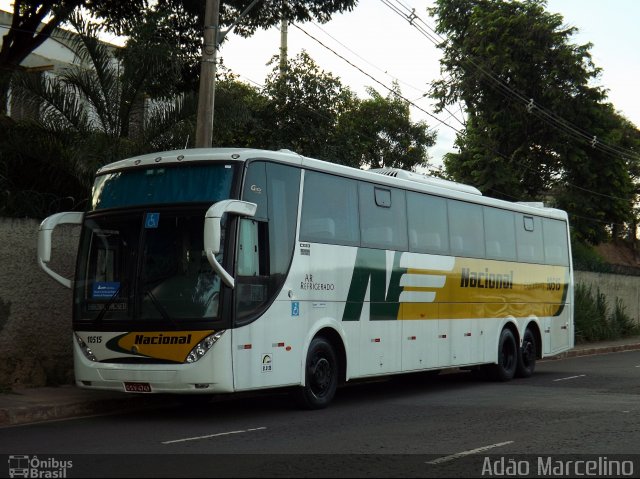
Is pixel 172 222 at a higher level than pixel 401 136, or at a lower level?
lower

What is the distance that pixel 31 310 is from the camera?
1382 cm

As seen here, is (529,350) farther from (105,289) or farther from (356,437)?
(105,289)

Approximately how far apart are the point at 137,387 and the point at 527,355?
9.98 metres

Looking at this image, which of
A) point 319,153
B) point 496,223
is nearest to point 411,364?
point 496,223

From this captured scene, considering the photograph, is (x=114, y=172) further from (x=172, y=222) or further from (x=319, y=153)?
(x=319, y=153)

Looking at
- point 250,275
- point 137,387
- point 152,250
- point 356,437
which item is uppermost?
point 152,250

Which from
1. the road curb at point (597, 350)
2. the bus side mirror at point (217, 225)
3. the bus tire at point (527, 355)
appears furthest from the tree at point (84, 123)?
the road curb at point (597, 350)

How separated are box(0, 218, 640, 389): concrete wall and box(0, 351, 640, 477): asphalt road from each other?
2.29 metres

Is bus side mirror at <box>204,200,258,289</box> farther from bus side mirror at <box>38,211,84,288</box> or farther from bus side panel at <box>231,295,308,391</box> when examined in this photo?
bus side mirror at <box>38,211,84,288</box>

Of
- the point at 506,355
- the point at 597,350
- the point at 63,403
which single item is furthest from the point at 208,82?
the point at 597,350

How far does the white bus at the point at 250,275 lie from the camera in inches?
425

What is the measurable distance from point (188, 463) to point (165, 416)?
3.83m

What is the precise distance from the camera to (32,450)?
879 centimetres

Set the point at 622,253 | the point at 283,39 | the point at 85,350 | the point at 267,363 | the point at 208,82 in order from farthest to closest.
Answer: the point at 622,253, the point at 283,39, the point at 208,82, the point at 85,350, the point at 267,363
